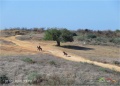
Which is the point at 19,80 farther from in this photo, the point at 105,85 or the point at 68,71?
the point at 105,85

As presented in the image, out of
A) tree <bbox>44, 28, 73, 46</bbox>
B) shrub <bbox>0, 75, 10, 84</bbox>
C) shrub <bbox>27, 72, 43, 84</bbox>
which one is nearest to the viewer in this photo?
shrub <bbox>27, 72, 43, 84</bbox>

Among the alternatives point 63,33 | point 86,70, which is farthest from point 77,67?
point 63,33

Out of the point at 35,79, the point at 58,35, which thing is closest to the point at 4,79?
the point at 35,79

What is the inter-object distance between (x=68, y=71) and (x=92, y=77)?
151cm

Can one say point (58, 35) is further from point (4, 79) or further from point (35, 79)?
point (35, 79)

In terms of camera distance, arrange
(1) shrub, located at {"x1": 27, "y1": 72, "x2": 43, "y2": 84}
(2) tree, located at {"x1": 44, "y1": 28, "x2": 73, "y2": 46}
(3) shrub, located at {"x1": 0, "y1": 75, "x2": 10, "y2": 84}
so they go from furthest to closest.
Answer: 1. (2) tree, located at {"x1": 44, "y1": 28, "x2": 73, "y2": 46}
2. (3) shrub, located at {"x1": 0, "y1": 75, "x2": 10, "y2": 84}
3. (1) shrub, located at {"x1": 27, "y1": 72, "x2": 43, "y2": 84}

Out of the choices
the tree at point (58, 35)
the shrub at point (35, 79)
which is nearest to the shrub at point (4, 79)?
the shrub at point (35, 79)

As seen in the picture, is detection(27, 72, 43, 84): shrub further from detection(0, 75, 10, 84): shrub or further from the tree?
the tree

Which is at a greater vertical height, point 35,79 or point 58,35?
point 58,35

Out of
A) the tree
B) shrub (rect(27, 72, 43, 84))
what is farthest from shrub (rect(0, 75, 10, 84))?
the tree

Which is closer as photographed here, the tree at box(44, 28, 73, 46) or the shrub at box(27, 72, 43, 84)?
the shrub at box(27, 72, 43, 84)

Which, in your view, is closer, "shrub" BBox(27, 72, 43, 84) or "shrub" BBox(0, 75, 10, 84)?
"shrub" BBox(27, 72, 43, 84)

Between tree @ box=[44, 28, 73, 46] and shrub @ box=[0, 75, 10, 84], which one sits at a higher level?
tree @ box=[44, 28, 73, 46]

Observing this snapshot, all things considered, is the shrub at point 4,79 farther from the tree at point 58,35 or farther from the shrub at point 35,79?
the tree at point 58,35
